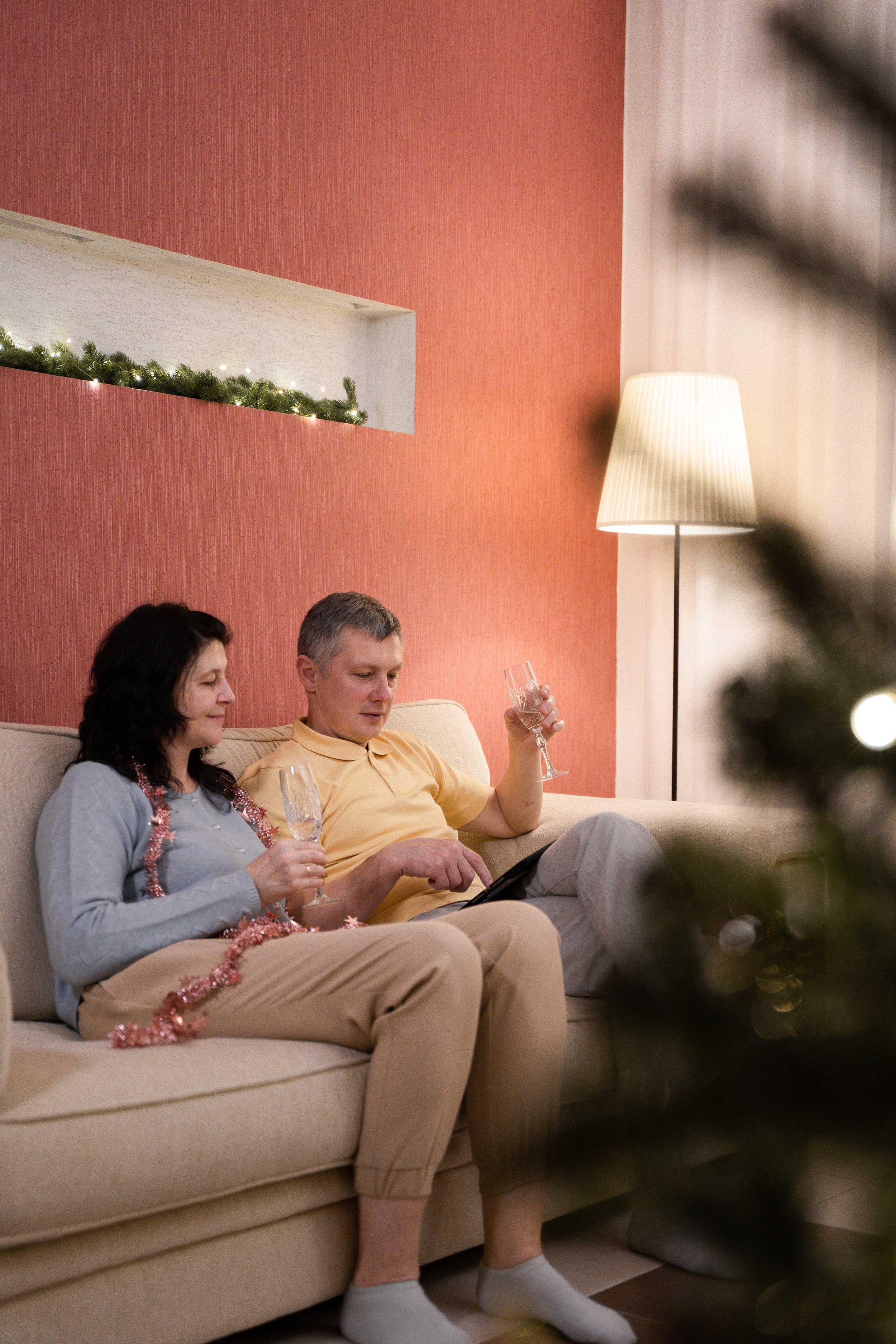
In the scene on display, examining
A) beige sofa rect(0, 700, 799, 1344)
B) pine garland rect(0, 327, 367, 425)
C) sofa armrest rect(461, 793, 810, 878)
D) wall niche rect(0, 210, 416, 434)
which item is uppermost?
wall niche rect(0, 210, 416, 434)

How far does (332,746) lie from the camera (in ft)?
8.11

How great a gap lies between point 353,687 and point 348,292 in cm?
117

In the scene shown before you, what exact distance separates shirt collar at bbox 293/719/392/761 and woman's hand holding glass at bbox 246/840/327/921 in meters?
0.57

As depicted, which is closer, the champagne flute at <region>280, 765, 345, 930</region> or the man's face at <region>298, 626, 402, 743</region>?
the champagne flute at <region>280, 765, 345, 930</region>

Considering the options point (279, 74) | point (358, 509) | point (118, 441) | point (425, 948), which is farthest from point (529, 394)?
point (425, 948)

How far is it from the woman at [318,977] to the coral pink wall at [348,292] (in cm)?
65

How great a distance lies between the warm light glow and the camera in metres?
0.38

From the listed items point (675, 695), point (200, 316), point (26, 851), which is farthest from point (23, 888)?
point (675, 695)

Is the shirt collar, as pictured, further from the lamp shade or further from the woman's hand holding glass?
the lamp shade

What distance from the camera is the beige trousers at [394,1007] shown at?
5.52 ft

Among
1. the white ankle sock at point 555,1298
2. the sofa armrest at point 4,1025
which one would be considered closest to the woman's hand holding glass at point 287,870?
the sofa armrest at point 4,1025

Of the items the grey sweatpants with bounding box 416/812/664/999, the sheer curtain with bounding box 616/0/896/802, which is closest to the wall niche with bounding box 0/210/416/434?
the grey sweatpants with bounding box 416/812/664/999

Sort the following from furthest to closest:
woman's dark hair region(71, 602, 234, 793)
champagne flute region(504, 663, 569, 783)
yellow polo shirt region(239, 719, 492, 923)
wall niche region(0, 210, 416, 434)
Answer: wall niche region(0, 210, 416, 434)
champagne flute region(504, 663, 569, 783)
yellow polo shirt region(239, 719, 492, 923)
woman's dark hair region(71, 602, 234, 793)

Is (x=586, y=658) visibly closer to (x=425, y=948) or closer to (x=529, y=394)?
(x=529, y=394)
